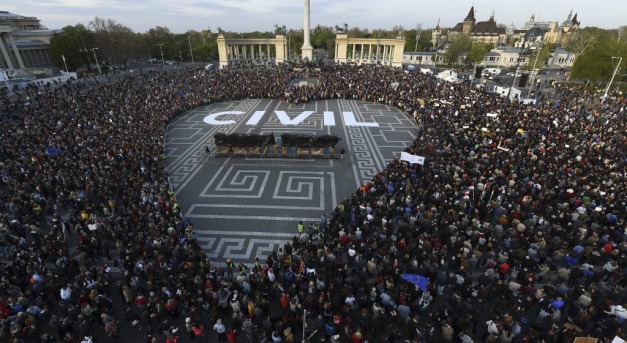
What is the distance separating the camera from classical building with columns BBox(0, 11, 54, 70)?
5609cm

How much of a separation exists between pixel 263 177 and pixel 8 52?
62.0 m

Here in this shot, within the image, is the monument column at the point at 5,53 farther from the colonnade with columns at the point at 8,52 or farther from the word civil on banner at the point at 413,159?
the word civil on banner at the point at 413,159

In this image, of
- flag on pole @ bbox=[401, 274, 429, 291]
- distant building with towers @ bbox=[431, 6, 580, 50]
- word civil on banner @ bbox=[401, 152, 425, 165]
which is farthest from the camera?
distant building with towers @ bbox=[431, 6, 580, 50]

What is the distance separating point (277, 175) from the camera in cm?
2123

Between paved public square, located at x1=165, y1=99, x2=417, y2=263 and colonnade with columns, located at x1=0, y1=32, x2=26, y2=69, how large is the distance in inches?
1665

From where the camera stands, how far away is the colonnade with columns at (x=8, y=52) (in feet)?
170

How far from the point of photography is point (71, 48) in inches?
2211

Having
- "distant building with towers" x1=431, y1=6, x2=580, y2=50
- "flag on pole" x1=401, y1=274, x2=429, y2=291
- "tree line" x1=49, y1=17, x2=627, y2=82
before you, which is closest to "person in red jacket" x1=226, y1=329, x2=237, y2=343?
"flag on pole" x1=401, y1=274, x2=429, y2=291

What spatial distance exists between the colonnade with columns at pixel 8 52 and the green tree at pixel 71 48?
5058mm

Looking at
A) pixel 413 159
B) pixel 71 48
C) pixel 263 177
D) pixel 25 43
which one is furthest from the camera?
pixel 25 43

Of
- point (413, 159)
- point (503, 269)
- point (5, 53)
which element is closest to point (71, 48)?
point (5, 53)

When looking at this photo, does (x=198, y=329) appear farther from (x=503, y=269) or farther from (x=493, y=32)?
(x=493, y=32)

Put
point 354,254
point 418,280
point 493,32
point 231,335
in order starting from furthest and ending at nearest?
1. point 493,32
2. point 354,254
3. point 418,280
4. point 231,335

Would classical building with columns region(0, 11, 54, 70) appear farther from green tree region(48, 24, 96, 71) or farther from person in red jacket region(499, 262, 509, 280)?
person in red jacket region(499, 262, 509, 280)
